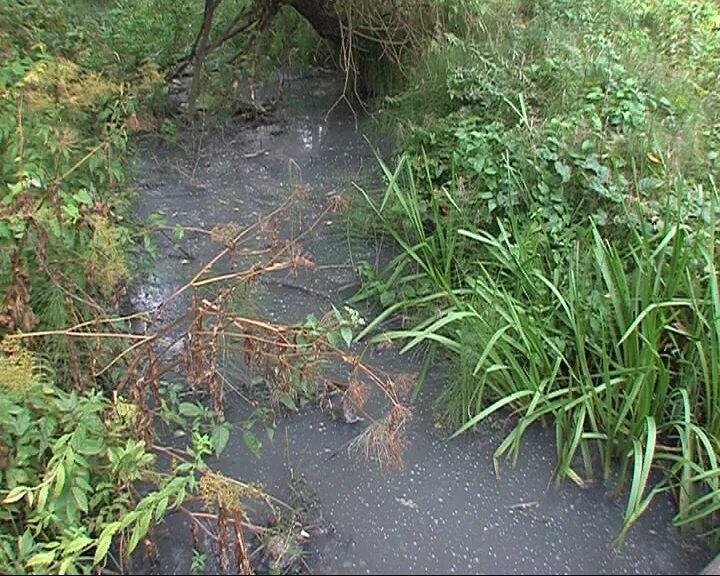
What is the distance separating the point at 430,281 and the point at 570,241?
0.59 meters

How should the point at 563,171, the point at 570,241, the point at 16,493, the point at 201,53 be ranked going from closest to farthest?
the point at 16,493 < the point at 570,241 < the point at 563,171 < the point at 201,53

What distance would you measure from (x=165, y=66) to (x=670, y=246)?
3094 mm

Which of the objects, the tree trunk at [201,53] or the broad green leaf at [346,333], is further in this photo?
the tree trunk at [201,53]

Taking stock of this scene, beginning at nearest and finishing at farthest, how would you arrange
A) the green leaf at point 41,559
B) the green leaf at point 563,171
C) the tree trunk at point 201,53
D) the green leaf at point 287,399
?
the green leaf at point 41,559
the green leaf at point 287,399
the green leaf at point 563,171
the tree trunk at point 201,53

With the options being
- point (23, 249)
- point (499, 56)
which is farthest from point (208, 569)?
point (499, 56)

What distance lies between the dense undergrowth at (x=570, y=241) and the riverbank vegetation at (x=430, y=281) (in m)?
0.01

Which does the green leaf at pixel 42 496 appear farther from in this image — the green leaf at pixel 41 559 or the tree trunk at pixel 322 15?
the tree trunk at pixel 322 15

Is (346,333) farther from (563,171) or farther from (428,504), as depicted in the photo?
(563,171)

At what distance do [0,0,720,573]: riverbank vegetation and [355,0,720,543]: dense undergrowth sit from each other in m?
0.01

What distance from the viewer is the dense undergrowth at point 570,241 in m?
2.58

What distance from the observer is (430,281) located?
3.21 m

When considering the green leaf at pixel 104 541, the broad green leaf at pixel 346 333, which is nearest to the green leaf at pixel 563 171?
the broad green leaf at pixel 346 333

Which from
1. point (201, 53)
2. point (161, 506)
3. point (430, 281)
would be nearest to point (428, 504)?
point (161, 506)

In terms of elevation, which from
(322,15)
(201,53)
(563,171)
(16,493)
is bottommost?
(16,493)
